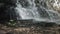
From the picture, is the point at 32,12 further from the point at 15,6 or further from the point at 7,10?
the point at 7,10

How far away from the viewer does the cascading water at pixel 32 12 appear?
839cm

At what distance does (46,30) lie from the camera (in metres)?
6.05

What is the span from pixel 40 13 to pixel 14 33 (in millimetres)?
3762

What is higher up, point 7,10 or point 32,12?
point 7,10

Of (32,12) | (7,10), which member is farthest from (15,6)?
(32,12)

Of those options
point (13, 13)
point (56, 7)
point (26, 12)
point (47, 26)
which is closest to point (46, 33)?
point (47, 26)

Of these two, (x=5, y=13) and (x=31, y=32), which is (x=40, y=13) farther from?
(x=31, y=32)

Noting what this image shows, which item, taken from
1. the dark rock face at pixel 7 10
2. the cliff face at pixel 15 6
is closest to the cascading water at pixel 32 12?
the cliff face at pixel 15 6

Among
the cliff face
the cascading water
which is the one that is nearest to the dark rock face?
the cliff face

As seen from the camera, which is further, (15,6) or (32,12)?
(32,12)

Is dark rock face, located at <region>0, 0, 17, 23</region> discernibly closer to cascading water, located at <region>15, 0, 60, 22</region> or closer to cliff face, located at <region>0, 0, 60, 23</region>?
cliff face, located at <region>0, 0, 60, 23</region>

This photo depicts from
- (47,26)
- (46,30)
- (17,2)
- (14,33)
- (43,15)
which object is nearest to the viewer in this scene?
(14,33)

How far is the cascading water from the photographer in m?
8.39

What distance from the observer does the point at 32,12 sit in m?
9.10
